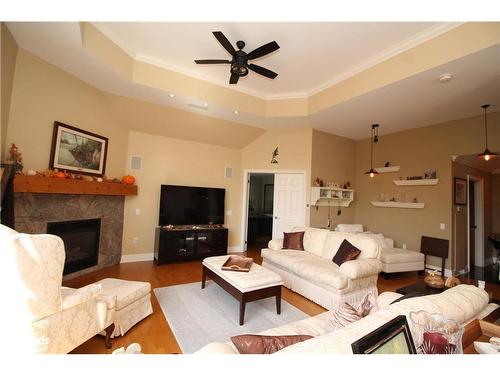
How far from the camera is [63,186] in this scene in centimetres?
310

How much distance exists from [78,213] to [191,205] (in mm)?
2057

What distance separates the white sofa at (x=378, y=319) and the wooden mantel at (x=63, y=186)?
10.3 ft

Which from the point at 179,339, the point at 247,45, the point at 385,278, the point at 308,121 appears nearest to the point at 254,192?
the point at 308,121

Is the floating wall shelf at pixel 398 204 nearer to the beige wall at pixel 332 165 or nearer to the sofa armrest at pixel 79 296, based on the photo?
the beige wall at pixel 332 165

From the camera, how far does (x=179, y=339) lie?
6.93 ft

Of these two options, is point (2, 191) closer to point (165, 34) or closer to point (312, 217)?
point (165, 34)

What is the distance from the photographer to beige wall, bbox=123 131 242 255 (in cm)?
459

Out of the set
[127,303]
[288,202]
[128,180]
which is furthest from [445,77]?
[128,180]

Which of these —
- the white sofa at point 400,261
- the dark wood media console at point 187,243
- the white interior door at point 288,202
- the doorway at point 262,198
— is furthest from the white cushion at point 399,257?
the doorway at point 262,198

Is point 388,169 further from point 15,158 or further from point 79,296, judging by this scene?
point 15,158

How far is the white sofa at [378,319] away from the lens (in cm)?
83

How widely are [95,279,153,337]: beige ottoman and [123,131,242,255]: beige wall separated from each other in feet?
7.80

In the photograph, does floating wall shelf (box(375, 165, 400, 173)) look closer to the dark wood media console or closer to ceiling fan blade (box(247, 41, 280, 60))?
the dark wood media console

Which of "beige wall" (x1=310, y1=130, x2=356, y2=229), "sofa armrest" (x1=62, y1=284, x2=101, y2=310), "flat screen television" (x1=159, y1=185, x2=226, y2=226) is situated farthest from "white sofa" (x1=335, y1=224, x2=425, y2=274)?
"sofa armrest" (x1=62, y1=284, x2=101, y2=310)
